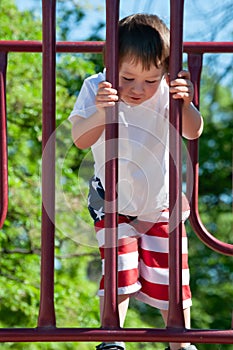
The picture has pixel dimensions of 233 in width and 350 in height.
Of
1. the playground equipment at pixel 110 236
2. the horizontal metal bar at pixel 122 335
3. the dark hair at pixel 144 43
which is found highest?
the dark hair at pixel 144 43

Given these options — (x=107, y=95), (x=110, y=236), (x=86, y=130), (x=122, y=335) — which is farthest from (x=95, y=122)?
(x=122, y=335)

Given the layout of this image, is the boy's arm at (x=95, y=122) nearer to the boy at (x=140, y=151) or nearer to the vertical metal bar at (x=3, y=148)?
the boy at (x=140, y=151)

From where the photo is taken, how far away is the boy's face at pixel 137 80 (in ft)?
7.93

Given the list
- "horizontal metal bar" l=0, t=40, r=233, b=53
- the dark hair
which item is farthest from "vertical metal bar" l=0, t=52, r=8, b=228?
the dark hair

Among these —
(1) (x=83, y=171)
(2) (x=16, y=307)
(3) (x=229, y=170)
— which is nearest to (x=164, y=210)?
(1) (x=83, y=171)

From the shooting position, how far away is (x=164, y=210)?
2.73m

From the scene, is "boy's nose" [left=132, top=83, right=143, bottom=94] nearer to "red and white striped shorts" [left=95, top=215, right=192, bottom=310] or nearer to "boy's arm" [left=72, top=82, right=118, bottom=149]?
"boy's arm" [left=72, top=82, right=118, bottom=149]

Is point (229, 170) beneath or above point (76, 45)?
beneath

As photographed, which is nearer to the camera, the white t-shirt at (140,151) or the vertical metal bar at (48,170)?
the vertical metal bar at (48,170)

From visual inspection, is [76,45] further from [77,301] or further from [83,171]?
[77,301]

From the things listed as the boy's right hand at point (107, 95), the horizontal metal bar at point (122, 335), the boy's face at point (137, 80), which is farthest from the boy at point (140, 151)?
Result: the horizontal metal bar at point (122, 335)

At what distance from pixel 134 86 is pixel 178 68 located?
1.04 ft

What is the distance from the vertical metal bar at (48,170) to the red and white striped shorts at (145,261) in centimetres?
55

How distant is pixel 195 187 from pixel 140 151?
1.06 feet
